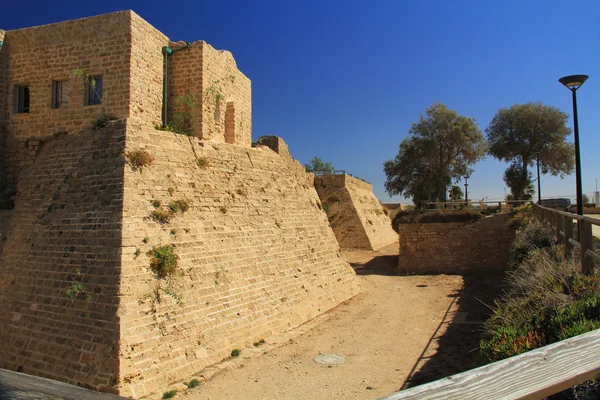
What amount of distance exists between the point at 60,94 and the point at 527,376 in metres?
13.4

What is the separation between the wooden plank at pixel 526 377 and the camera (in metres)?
1.58

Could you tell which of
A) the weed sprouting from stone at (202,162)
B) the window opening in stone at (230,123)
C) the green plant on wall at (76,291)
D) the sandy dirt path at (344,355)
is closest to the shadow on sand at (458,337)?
the sandy dirt path at (344,355)

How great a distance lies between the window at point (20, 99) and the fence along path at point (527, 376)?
14.1 metres

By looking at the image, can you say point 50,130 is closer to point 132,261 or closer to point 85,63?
point 85,63

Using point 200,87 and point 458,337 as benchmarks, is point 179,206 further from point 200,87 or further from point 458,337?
point 458,337

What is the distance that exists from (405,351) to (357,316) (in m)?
3.12

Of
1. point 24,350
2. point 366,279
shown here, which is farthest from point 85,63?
point 366,279

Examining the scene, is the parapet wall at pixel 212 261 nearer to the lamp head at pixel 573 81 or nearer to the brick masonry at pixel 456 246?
the brick masonry at pixel 456 246

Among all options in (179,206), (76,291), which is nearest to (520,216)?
(179,206)

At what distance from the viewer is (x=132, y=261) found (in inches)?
325

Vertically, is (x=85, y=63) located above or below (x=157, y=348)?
above

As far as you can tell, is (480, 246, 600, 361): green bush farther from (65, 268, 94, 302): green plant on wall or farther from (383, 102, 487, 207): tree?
(383, 102, 487, 207): tree

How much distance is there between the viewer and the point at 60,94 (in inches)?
464

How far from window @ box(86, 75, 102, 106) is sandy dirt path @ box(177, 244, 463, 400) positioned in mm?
7967
